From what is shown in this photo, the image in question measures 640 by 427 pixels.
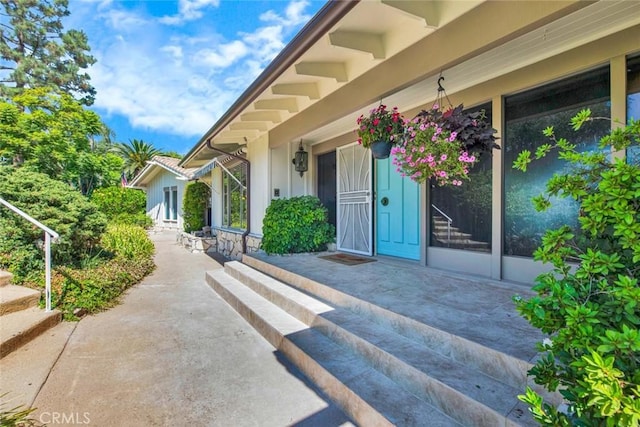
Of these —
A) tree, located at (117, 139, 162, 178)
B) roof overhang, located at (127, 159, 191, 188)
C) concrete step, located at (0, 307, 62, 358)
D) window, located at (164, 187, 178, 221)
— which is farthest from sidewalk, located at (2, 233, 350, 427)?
tree, located at (117, 139, 162, 178)

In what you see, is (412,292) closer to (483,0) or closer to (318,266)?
(318,266)

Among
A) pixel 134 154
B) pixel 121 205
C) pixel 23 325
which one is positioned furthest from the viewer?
pixel 134 154

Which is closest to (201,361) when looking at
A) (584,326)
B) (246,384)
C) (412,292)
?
(246,384)

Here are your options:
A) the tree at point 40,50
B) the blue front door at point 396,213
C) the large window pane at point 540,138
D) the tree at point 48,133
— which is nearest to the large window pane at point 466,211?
the large window pane at point 540,138

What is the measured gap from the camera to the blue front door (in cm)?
481

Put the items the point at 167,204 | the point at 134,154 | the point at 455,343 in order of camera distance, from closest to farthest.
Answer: the point at 455,343 < the point at 167,204 < the point at 134,154

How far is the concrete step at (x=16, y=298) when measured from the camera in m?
3.43

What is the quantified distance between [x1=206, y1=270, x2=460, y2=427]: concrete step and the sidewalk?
10 centimetres

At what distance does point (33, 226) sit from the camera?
14.5 ft

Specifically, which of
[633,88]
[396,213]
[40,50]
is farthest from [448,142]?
[40,50]

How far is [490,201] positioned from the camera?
3709 millimetres

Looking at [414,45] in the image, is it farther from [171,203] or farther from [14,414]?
[171,203]

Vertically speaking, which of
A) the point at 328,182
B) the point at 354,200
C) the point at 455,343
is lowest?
the point at 455,343

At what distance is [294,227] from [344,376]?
3.79 metres
